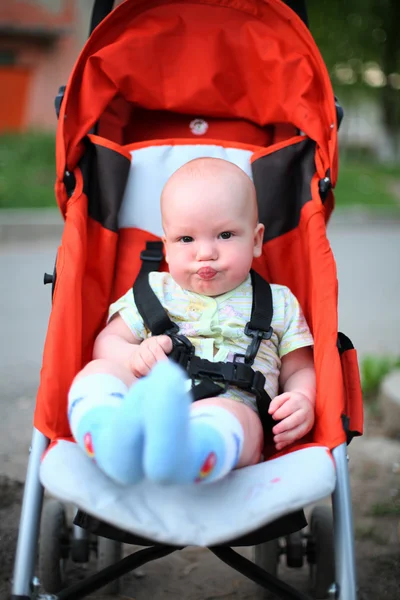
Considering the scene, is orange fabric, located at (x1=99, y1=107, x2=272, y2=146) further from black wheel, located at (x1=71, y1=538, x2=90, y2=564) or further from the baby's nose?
black wheel, located at (x1=71, y1=538, x2=90, y2=564)

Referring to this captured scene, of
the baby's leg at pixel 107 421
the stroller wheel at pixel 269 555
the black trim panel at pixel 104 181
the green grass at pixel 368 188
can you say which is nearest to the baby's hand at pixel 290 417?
the baby's leg at pixel 107 421

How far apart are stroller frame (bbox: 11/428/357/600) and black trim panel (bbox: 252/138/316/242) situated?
2.95 ft

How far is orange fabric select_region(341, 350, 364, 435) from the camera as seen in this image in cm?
175

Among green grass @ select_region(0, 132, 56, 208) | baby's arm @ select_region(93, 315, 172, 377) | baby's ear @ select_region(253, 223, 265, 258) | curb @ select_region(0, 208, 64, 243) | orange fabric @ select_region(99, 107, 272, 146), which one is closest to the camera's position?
baby's arm @ select_region(93, 315, 172, 377)

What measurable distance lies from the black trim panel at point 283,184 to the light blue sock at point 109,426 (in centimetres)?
93

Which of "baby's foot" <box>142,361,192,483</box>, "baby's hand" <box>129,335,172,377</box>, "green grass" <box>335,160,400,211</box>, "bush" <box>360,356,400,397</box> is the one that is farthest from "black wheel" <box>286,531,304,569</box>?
"green grass" <box>335,160,400,211</box>

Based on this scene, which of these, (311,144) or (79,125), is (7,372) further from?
(311,144)

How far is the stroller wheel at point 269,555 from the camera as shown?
2.09 m

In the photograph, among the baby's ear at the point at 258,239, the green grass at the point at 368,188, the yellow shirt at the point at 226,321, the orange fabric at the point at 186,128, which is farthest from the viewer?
the green grass at the point at 368,188

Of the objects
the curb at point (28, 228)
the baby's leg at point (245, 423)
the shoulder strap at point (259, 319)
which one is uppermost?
the curb at point (28, 228)

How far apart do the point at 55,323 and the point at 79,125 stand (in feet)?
2.53

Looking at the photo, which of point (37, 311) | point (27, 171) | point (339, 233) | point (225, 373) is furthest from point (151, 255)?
point (27, 171)

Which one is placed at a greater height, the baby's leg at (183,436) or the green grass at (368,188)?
the green grass at (368,188)

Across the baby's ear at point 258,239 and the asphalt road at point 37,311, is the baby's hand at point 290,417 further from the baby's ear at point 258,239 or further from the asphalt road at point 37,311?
the asphalt road at point 37,311
